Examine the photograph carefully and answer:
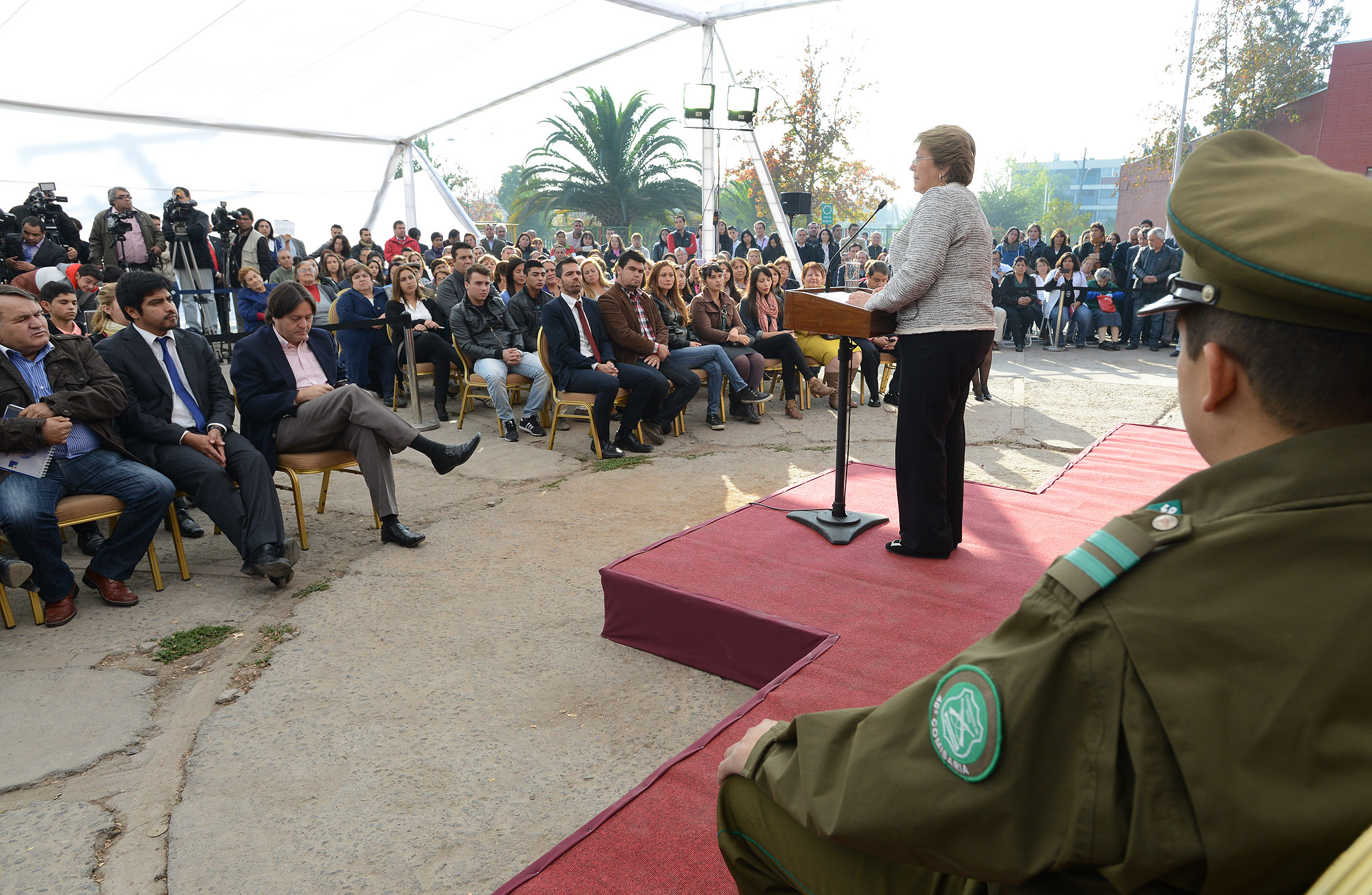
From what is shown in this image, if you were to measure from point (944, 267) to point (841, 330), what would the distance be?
0.43m

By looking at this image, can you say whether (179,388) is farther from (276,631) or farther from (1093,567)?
(1093,567)

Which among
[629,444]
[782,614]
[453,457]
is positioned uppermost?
[453,457]

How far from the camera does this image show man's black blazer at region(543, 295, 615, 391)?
6.12 metres

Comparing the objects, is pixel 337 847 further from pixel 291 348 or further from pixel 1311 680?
pixel 291 348

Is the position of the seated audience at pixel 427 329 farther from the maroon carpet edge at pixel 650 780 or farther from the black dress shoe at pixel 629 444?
the maroon carpet edge at pixel 650 780

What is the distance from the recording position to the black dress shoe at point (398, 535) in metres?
4.28

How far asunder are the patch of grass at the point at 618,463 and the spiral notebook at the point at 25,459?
3023 mm

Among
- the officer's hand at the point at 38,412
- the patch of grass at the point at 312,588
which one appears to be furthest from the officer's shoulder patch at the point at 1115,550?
the officer's hand at the point at 38,412

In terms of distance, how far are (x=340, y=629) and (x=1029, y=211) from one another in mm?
70671

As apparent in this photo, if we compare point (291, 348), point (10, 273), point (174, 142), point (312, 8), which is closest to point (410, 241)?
point (174, 142)

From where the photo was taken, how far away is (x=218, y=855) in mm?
2084

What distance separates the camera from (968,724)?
2.60 feet

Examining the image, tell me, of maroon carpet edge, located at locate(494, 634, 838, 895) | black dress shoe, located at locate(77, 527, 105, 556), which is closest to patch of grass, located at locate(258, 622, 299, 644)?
black dress shoe, located at locate(77, 527, 105, 556)

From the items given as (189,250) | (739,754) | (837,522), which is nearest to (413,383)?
(837,522)
